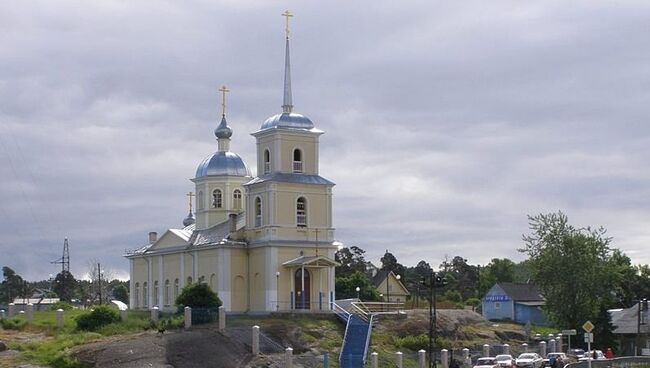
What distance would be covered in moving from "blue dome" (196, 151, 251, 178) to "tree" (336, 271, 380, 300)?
15803 mm

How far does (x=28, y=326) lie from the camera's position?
2223 inches

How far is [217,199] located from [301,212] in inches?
431

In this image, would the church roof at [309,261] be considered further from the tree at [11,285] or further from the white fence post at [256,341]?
the tree at [11,285]

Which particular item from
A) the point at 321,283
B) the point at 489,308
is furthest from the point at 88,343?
the point at 489,308

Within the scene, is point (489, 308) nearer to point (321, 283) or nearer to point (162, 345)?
point (321, 283)

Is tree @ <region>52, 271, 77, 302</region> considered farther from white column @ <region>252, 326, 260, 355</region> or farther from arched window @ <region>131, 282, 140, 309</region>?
white column @ <region>252, 326, 260, 355</region>

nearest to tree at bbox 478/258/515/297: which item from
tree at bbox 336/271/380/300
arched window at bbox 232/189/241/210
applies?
tree at bbox 336/271/380/300

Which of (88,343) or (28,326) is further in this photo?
(28,326)

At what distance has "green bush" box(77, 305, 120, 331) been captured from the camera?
184 feet

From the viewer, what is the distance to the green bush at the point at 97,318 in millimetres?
55969

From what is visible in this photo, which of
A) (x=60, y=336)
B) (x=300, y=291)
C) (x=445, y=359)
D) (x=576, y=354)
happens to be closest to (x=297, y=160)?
(x=300, y=291)

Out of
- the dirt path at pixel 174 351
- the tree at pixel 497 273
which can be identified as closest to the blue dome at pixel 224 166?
the dirt path at pixel 174 351

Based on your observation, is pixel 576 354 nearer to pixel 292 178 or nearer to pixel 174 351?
pixel 292 178

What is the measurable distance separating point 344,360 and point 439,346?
9086 millimetres
